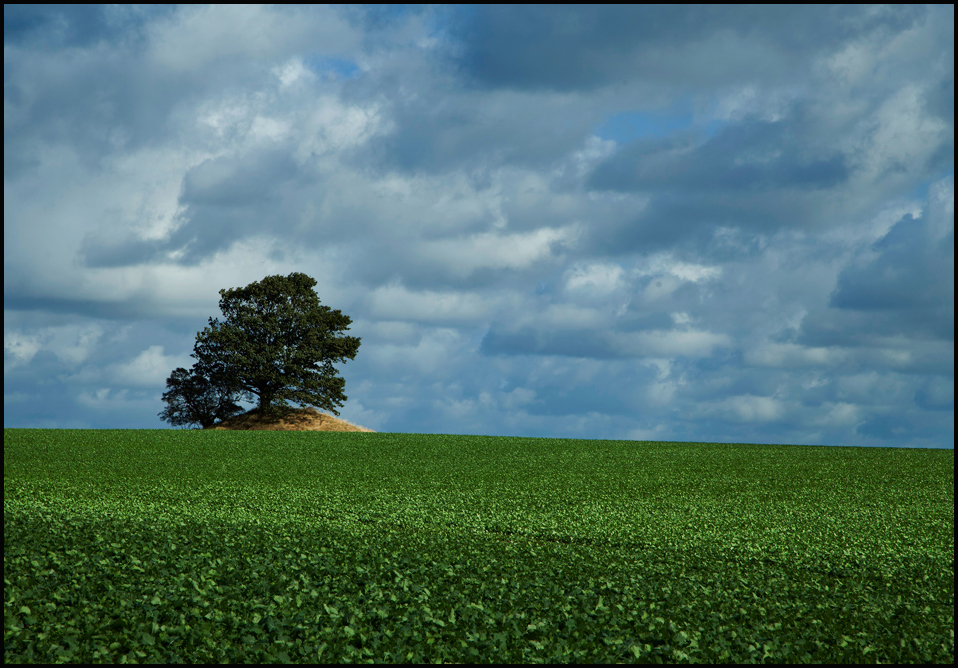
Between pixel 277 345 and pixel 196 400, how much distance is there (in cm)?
922

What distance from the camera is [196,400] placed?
63094 mm

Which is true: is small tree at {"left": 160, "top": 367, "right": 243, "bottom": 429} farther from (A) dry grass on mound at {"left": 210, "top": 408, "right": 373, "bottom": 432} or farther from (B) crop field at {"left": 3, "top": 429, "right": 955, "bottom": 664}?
(B) crop field at {"left": 3, "top": 429, "right": 955, "bottom": 664}

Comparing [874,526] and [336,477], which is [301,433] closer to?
[336,477]

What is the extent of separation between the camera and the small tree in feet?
205

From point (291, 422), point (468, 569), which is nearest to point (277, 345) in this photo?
point (291, 422)

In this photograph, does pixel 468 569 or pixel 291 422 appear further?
pixel 291 422

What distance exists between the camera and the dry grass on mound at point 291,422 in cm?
6103

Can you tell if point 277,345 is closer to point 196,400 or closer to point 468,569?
point 196,400

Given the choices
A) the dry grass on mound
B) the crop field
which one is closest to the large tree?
the dry grass on mound

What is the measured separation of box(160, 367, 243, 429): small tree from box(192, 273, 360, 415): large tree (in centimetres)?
113

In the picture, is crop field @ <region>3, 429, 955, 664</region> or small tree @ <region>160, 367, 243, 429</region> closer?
crop field @ <region>3, 429, 955, 664</region>

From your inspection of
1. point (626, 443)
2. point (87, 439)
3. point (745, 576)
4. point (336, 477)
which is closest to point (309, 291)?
point (87, 439)

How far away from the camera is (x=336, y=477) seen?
1225 inches

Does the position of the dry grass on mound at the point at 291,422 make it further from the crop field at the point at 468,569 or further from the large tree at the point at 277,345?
the crop field at the point at 468,569
